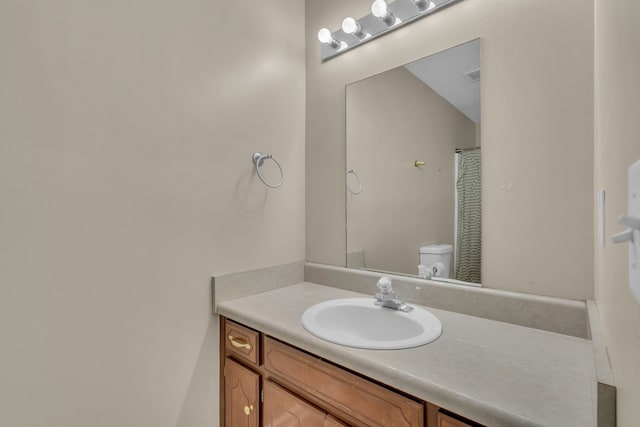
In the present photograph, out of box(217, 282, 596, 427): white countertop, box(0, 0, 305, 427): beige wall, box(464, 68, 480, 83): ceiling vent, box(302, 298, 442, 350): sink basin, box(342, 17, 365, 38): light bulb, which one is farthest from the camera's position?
box(342, 17, 365, 38): light bulb

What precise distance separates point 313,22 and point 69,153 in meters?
1.42

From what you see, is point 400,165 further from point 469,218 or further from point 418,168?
point 469,218

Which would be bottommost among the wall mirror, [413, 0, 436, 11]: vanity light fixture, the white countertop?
the white countertop

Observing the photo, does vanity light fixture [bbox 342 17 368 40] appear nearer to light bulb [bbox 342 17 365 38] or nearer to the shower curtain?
light bulb [bbox 342 17 365 38]

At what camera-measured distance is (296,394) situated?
42.1 inches

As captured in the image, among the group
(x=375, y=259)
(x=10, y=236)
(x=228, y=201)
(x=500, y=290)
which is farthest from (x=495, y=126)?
(x=10, y=236)

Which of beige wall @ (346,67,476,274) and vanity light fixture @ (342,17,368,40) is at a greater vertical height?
vanity light fixture @ (342,17,368,40)

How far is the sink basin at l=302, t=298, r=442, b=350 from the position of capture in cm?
110

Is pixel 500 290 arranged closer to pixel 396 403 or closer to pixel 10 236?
pixel 396 403

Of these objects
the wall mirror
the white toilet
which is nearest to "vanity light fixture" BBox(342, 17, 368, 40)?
the wall mirror

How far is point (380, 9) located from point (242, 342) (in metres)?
1.55

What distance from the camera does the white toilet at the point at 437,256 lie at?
130 cm

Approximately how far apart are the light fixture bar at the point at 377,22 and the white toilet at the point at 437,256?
1.00 metres

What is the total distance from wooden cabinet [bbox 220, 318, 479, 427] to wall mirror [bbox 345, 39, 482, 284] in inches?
24.4
